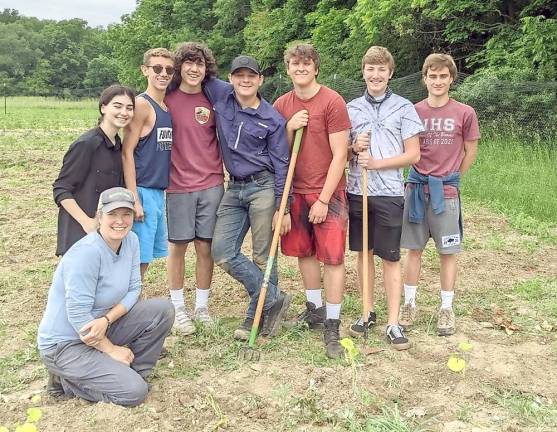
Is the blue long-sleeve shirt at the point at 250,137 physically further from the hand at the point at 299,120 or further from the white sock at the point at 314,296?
the white sock at the point at 314,296

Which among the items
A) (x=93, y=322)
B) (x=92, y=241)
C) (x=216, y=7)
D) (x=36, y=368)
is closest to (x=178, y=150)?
(x=92, y=241)

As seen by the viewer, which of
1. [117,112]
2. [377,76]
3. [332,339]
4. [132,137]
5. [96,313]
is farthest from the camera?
[332,339]

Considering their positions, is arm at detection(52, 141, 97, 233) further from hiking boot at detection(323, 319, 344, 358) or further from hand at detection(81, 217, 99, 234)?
hiking boot at detection(323, 319, 344, 358)

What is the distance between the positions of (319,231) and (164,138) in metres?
1.19

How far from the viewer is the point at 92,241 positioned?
11.2 ft

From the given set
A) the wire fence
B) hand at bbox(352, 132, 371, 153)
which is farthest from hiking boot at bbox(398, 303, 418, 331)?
the wire fence

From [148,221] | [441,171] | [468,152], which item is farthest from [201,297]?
[468,152]

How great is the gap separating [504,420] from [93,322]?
224 cm

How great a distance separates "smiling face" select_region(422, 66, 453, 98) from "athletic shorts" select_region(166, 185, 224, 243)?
1.63 metres

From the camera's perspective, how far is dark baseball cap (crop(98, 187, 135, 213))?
3.37 m

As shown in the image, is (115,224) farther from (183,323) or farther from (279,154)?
(183,323)

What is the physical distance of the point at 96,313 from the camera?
11.4ft

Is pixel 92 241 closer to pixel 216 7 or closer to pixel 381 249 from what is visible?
pixel 381 249

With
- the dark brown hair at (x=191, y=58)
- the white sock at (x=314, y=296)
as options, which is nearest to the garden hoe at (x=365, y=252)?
the white sock at (x=314, y=296)
